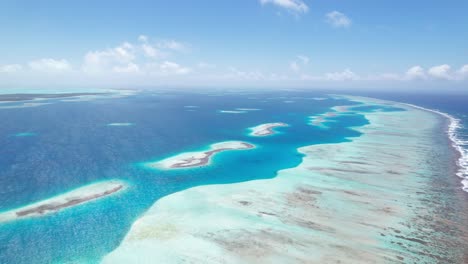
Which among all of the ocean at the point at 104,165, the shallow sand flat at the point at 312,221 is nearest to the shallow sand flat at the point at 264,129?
the ocean at the point at 104,165

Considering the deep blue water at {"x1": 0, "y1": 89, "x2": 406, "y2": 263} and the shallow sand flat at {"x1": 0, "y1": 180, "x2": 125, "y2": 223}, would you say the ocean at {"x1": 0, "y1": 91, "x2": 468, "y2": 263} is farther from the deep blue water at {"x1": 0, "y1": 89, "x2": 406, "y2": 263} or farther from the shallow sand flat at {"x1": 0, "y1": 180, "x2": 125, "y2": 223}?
the shallow sand flat at {"x1": 0, "y1": 180, "x2": 125, "y2": 223}

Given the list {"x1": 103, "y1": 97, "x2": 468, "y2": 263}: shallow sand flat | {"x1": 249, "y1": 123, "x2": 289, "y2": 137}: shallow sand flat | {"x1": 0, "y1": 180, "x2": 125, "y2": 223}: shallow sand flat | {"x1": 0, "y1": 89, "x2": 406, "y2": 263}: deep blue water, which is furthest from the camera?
{"x1": 249, "y1": 123, "x2": 289, "y2": 137}: shallow sand flat

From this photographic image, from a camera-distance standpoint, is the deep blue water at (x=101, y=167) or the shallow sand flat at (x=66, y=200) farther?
the shallow sand flat at (x=66, y=200)

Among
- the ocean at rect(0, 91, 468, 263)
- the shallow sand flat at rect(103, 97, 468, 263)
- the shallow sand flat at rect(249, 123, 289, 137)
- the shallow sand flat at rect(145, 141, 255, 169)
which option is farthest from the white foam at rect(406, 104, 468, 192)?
the shallow sand flat at rect(249, 123, 289, 137)

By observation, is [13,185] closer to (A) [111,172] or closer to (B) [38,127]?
(A) [111,172]

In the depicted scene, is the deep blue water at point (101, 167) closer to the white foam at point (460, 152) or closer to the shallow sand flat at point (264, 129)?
the shallow sand flat at point (264, 129)

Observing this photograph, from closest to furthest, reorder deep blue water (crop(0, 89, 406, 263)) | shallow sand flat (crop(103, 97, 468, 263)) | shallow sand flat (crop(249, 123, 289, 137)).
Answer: shallow sand flat (crop(103, 97, 468, 263))
deep blue water (crop(0, 89, 406, 263))
shallow sand flat (crop(249, 123, 289, 137))
